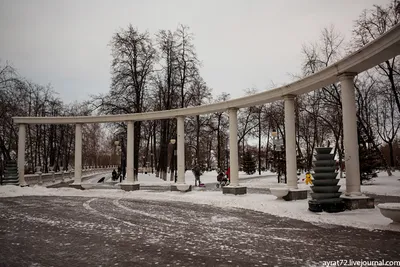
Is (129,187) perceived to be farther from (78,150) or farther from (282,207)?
(282,207)

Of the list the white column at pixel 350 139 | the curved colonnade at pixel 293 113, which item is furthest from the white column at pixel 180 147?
the white column at pixel 350 139

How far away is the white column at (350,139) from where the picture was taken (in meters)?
11.2

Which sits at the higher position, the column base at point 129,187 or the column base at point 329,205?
the column base at point 329,205

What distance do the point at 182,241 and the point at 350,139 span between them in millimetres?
7404

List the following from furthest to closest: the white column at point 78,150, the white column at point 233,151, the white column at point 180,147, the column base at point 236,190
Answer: the white column at point 78,150
the white column at point 180,147
the white column at point 233,151
the column base at point 236,190

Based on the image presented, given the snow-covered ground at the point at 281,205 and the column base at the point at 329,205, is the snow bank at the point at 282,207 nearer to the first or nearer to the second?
the snow-covered ground at the point at 281,205

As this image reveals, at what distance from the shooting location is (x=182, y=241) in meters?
7.31

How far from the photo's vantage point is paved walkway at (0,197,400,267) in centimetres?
579

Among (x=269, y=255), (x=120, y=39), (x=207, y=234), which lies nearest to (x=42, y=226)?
(x=207, y=234)

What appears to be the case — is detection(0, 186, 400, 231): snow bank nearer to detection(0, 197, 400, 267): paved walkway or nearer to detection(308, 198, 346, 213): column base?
detection(308, 198, 346, 213): column base

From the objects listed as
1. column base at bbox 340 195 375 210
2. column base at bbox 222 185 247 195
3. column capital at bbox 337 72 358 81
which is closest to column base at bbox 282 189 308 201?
column base at bbox 222 185 247 195

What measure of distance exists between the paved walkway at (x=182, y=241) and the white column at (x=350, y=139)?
2878 mm

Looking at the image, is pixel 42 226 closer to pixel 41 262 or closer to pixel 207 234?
pixel 41 262

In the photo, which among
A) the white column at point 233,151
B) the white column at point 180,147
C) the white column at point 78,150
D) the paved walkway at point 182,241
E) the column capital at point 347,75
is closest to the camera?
the paved walkway at point 182,241
